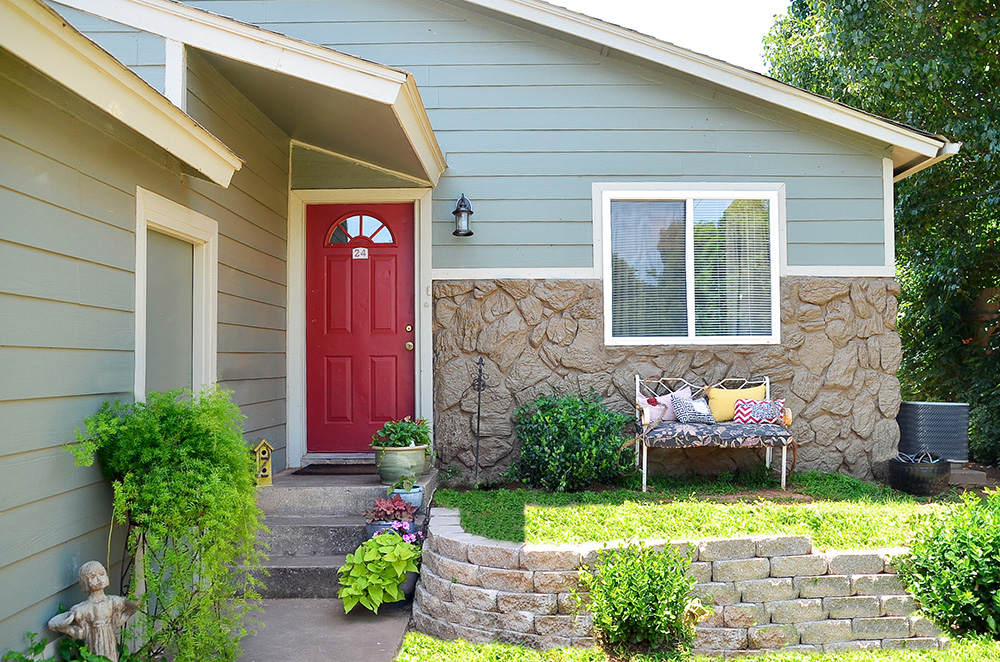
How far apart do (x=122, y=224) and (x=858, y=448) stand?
5507 mm

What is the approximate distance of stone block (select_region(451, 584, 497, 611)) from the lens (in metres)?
3.73

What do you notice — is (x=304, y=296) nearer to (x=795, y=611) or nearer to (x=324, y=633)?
(x=324, y=633)

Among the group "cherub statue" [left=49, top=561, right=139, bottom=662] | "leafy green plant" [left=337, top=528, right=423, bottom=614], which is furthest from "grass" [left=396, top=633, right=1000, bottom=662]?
"cherub statue" [left=49, top=561, right=139, bottom=662]

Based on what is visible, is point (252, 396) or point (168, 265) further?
point (252, 396)

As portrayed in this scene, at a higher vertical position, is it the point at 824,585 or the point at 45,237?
the point at 45,237

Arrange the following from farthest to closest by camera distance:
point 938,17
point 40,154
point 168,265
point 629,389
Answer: point 938,17
point 629,389
point 168,265
point 40,154

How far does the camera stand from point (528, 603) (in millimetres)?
3668

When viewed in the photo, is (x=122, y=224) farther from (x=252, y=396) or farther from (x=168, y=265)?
(x=252, y=396)

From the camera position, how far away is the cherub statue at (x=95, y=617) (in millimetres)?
2699

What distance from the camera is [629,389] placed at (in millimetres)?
5840

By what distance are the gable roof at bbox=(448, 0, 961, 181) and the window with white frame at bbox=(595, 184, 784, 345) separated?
0.69 m

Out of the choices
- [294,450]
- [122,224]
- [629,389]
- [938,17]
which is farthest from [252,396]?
[938,17]

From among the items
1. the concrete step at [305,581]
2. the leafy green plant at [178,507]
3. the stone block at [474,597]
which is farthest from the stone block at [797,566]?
the leafy green plant at [178,507]

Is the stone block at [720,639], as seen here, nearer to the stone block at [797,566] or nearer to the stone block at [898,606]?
the stone block at [797,566]
